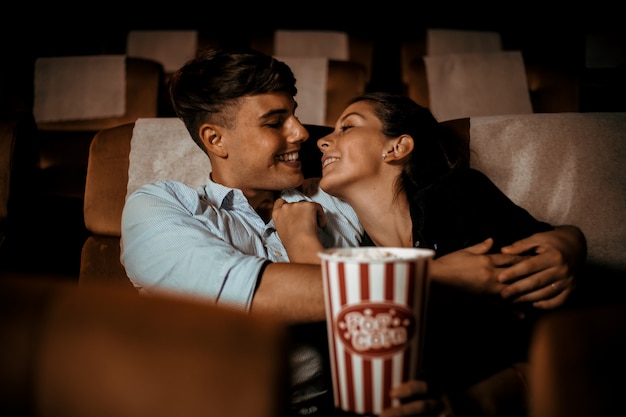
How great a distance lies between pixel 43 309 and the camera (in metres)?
0.45

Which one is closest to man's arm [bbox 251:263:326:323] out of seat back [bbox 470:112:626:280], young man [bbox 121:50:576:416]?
young man [bbox 121:50:576:416]

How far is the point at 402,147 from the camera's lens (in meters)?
1.28

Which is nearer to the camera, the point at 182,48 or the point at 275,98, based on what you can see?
the point at 275,98

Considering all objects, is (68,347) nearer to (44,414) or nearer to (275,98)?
(44,414)

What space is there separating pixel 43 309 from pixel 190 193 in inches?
25.8

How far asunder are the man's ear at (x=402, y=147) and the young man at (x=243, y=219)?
19cm

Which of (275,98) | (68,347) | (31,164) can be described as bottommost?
(31,164)

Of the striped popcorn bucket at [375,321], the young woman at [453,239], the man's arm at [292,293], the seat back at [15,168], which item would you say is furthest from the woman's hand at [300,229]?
the seat back at [15,168]

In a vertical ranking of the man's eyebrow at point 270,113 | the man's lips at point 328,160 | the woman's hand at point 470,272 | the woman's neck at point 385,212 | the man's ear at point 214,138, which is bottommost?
the woman's neck at point 385,212

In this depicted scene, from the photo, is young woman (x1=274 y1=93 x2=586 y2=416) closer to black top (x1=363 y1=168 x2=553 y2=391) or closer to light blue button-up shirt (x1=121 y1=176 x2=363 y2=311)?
black top (x1=363 y1=168 x2=553 y2=391)

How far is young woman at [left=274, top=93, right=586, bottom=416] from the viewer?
2.59 feet

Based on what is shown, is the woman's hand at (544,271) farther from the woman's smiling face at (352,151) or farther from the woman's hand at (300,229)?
the woman's smiling face at (352,151)

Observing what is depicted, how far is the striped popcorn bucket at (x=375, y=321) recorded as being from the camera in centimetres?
57

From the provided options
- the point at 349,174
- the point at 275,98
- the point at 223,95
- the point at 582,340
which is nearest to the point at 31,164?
the point at 223,95
